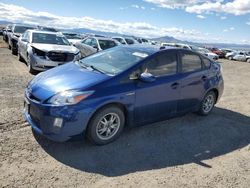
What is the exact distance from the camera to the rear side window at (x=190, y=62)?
6.12m

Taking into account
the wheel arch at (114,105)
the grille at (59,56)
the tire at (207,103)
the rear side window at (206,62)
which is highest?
the rear side window at (206,62)

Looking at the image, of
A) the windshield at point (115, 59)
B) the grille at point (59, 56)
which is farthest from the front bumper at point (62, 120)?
the grille at point (59, 56)

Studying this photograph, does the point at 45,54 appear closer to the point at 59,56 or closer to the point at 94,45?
the point at 59,56

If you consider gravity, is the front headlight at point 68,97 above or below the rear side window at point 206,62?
below

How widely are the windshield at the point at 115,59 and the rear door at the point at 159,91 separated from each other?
278mm

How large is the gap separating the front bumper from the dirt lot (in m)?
0.31

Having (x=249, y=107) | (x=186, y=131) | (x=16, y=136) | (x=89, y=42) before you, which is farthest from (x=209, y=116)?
(x=89, y=42)

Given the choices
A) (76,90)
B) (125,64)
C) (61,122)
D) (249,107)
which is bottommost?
(249,107)

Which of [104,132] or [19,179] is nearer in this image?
[19,179]

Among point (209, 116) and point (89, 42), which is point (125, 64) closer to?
point (209, 116)

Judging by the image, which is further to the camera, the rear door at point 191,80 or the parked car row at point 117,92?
the rear door at point 191,80

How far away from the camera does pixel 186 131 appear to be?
19.6 feet

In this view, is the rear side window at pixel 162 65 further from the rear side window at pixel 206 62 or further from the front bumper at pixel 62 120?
the front bumper at pixel 62 120

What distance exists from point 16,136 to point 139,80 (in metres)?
2.24
